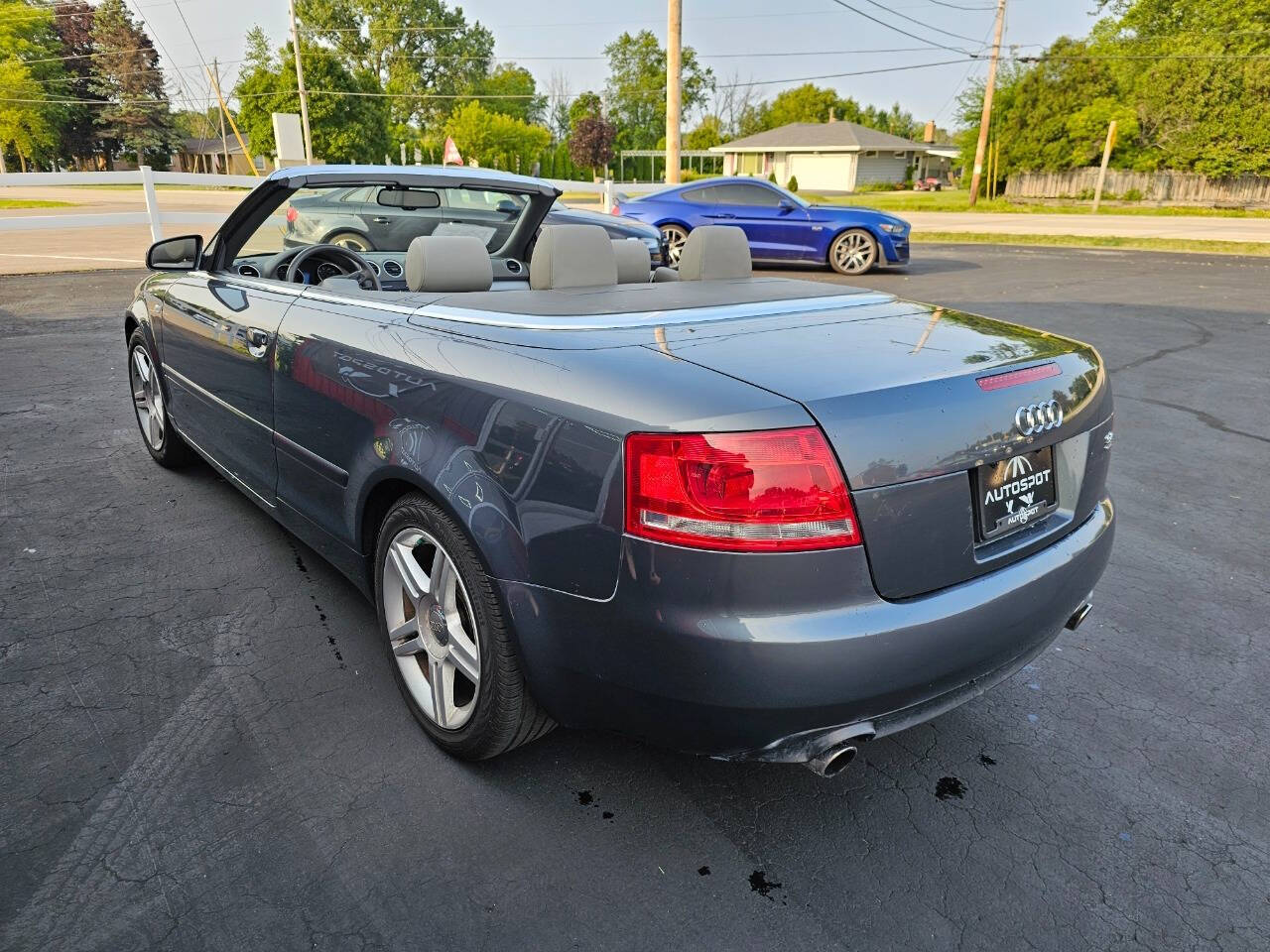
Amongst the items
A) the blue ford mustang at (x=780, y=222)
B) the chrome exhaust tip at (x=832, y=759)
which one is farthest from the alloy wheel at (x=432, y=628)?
the blue ford mustang at (x=780, y=222)

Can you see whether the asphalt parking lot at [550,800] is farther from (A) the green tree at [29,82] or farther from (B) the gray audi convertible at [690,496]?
(A) the green tree at [29,82]

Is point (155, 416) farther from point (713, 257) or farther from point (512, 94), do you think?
point (512, 94)

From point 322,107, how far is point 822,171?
35.8m

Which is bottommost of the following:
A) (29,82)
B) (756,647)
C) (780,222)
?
(756,647)

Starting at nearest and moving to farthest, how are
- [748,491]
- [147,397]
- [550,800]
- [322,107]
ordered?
[748,491]
[550,800]
[147,397]
[322,107]

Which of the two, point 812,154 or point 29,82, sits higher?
point 29,82

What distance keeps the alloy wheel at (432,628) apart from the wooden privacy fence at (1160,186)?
152ft

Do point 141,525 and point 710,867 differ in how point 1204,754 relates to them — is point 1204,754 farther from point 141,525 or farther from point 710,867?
point 141,525

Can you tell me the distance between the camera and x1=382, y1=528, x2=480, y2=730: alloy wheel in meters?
2.28

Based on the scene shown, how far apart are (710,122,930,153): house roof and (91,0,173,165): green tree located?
49.9 m

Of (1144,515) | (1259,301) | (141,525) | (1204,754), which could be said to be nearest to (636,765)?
(1204,754)

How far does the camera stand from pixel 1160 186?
3962 cm

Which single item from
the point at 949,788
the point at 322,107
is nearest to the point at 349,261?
the point at 949,788

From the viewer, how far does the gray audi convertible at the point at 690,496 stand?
5.59 ft
